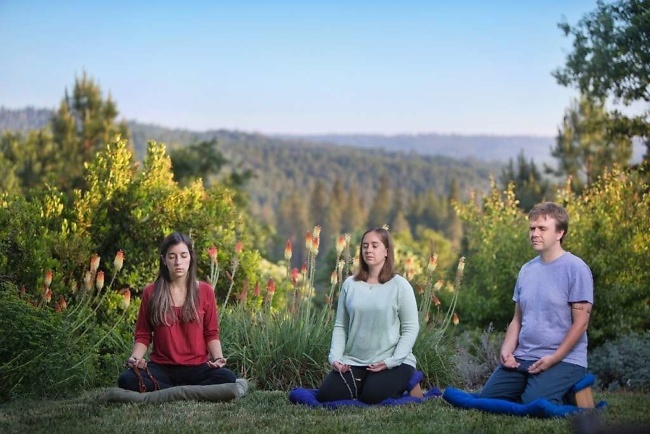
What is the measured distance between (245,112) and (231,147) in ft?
66.2

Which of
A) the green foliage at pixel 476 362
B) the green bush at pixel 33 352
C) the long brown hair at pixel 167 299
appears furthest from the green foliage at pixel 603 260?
the green bush at pixel 33 352

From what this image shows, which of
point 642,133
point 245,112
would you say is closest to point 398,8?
point 245,112

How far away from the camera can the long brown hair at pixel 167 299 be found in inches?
253

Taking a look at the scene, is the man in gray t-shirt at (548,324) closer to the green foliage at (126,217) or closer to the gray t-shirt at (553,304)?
the gray t-shirt at (553,304)

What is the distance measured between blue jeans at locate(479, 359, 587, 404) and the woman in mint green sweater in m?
0.64

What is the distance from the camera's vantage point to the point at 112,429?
17.5 feet

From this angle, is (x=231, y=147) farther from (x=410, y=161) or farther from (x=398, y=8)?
(x=398, y=8)

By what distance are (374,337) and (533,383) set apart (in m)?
1.14

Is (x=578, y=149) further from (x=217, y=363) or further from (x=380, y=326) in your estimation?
(x=217, y=363)

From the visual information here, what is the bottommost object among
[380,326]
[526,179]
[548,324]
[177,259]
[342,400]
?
[342,400]

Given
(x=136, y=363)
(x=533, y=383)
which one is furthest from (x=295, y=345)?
(x=533, y=383)

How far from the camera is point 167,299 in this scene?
6.45 metres

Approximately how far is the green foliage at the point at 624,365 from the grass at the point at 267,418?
3.44 metres

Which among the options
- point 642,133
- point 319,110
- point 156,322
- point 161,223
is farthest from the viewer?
point 319,110
